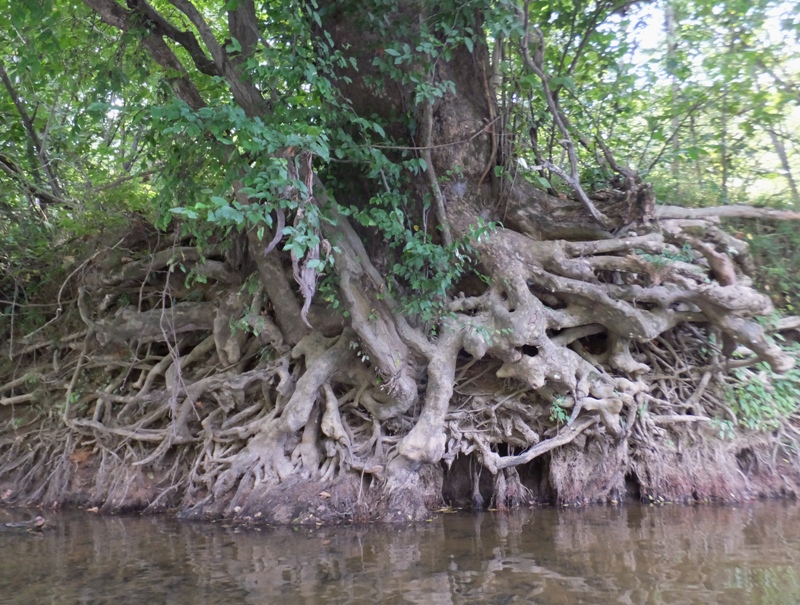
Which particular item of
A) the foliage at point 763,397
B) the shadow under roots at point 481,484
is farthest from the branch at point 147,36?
the foliage at point 763,397

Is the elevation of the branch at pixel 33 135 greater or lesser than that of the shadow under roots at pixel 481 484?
greater

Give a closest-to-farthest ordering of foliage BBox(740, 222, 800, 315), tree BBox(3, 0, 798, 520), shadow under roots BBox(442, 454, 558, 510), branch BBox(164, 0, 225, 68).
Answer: branch BBox(164, 0, 225, 68), tree BBox(3, 0, 798, 520), shadow under roots BBox(442, 454, 558, 510), foliage BBox(740, 222, 800, 315)

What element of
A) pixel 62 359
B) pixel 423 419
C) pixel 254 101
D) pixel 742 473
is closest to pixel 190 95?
pixel 254 101

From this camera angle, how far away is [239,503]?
5.49m

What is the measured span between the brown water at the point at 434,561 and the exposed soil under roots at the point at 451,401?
0.55 meters

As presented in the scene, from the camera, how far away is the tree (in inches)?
213

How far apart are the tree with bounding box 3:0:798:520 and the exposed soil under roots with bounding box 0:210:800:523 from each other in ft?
0.09

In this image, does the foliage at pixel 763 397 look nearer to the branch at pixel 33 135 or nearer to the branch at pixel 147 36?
the branch at pixel 147 36

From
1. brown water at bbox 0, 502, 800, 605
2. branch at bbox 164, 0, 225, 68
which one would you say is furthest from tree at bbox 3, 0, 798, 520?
brown water at bbox 0, 502, 800, 605

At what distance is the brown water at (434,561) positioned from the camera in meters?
3.41

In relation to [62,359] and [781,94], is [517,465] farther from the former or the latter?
[62,359]

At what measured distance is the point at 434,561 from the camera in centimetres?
405

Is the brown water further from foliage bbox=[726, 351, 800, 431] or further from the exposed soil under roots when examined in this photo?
foliage bbox=[726, 351, 800, 431]

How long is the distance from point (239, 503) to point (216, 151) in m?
3.08
